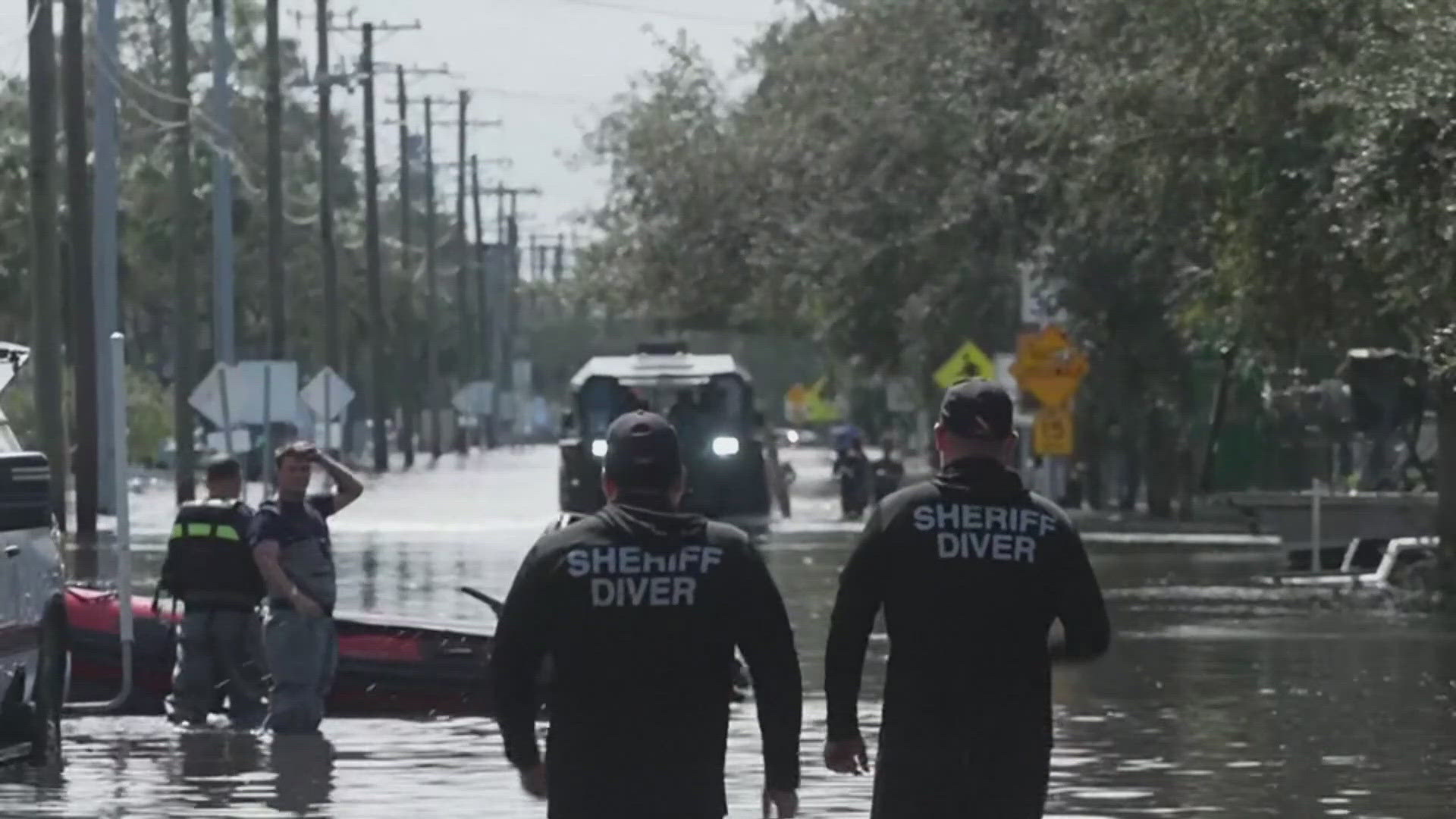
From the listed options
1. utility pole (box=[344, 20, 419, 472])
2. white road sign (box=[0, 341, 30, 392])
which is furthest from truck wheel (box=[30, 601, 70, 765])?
utility pole (box=[344, 20, 419, 472])

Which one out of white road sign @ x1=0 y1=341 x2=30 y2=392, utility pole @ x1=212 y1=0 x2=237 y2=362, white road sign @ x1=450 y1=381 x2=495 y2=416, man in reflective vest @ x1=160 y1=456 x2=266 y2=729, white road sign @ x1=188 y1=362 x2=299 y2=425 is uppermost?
utility pole @ x1=212 y1=0 x2=237 y2=362

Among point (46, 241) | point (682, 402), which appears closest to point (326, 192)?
point (682, 402)

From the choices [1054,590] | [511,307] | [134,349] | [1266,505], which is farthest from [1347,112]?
[511,307]

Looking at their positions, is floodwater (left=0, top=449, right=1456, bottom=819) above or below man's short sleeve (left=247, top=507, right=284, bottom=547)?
below

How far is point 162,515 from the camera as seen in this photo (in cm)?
5925

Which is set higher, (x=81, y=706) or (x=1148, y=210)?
(x=1148, y=210)

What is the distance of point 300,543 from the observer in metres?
17.8

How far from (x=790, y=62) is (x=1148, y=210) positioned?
2859 cm

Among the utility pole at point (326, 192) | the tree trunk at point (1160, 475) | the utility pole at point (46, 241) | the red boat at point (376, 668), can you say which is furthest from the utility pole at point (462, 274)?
the red boat at point (376, 668)

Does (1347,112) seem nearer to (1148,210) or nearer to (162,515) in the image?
(1148,210)

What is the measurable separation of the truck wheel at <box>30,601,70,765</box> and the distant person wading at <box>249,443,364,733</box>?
217 cm

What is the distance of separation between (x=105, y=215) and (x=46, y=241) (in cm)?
366

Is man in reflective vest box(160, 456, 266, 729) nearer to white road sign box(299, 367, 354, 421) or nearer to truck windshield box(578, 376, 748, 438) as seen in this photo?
truck windshield box(578, 376, 748, 438)

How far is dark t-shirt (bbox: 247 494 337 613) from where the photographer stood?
1778 cm
